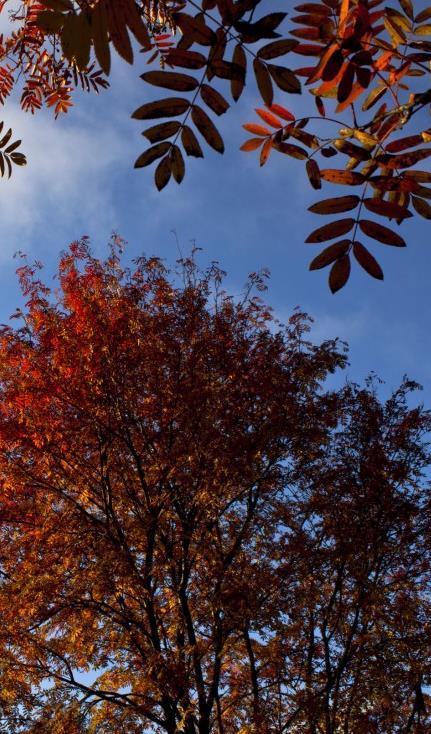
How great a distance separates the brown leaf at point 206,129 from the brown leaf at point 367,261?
469 millimetres

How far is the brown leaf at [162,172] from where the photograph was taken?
1.66m

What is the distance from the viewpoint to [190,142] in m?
1.65

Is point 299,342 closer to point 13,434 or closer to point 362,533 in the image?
point 362,533

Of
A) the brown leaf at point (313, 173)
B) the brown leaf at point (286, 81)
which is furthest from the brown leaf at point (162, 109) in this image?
the brown leaf at point (313, 173)

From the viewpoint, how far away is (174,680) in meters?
8.77

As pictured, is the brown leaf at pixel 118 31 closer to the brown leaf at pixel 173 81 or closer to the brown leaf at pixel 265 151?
the brown leaf at pixel 173 81

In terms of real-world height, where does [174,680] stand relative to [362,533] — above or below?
below

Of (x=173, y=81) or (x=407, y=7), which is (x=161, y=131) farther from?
(x=407, y=7)

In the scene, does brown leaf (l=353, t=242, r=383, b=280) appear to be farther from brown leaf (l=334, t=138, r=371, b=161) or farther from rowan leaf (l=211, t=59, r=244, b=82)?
rowan leaf (l=211, t=59, r=244, b=82)

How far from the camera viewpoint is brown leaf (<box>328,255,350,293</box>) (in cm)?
149

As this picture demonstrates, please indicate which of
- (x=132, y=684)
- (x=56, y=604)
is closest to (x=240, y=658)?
(x=132, y=684)

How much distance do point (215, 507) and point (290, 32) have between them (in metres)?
9.24

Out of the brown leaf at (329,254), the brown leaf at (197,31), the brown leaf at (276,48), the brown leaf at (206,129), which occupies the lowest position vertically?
the brown leaf at (329,254)

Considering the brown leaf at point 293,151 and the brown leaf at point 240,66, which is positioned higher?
the brown leaf at point 240,66
